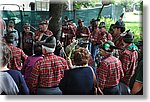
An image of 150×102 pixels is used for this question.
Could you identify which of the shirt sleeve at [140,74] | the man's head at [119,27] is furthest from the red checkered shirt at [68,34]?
the shirt sleeve at [140,74]

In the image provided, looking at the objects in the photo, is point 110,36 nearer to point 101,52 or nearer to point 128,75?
point 101,52

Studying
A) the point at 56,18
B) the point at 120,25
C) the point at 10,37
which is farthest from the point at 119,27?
the point at 10,37

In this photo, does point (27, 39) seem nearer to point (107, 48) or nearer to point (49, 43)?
point (49, 43)

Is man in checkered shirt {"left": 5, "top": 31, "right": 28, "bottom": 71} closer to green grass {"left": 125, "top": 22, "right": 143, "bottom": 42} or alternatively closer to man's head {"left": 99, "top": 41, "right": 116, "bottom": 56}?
man's head {"left": 99, "top": 41, "right": 116, "bottom": 56}

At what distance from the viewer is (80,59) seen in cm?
271

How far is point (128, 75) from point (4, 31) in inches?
37.8

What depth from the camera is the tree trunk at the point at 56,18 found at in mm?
2709

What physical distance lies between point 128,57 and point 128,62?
0.12 feet

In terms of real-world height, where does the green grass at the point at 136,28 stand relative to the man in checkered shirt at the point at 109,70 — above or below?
above

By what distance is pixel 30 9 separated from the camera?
273cm

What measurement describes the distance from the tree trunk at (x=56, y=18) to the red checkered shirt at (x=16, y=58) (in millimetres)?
286

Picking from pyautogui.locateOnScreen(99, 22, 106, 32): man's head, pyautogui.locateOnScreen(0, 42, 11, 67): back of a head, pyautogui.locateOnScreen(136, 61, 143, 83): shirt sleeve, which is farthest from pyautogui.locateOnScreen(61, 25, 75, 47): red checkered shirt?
pyautogui.locateOnScreen(136, 61, 143, 83): shirt sleeve

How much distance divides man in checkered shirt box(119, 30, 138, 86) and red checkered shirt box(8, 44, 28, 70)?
72cm

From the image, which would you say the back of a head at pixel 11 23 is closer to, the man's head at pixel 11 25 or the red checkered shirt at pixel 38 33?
the man's head at pixel 11 25
